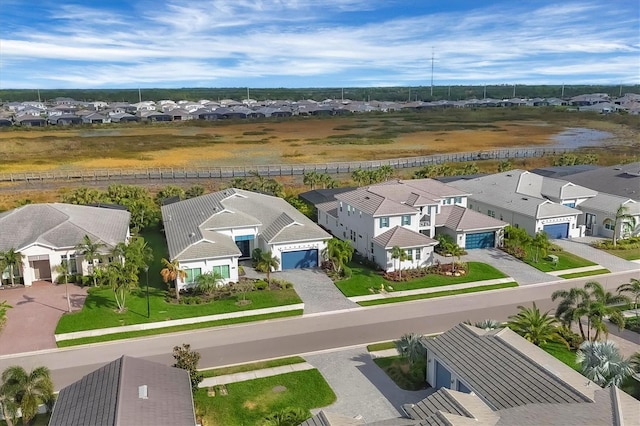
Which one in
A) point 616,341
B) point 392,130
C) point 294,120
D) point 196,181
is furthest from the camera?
point 294,120

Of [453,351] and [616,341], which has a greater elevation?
[453,351]

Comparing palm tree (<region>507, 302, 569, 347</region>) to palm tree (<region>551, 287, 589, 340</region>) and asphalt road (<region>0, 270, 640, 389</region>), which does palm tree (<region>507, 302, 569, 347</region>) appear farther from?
asphalt road (<region>0, 270, 640, 389</region>)

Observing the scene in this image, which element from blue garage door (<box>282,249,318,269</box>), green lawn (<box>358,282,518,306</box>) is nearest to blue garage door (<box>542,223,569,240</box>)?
green lawn (<box>358,282,518,306</box>)

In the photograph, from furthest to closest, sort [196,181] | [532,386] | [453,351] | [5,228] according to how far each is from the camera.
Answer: [196,181] < [5,228] < [453,351] < [532,386]

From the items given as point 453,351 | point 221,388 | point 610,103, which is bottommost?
point 221,388

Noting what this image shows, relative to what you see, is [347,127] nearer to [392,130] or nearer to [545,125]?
[392,130]

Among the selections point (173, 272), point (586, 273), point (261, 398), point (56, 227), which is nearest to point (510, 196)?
point (586, 273)

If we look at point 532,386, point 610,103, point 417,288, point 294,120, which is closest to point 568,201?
point 417,288

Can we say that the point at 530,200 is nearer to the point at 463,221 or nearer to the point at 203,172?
the point at 463,221
